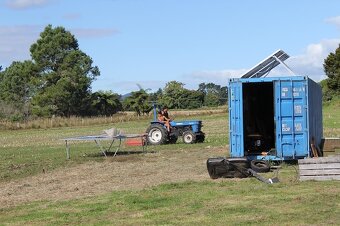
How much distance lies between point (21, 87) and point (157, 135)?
55.9 m

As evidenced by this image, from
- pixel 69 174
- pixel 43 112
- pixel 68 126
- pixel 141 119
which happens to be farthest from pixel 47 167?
pixel 43 112

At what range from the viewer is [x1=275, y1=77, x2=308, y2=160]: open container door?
19094 millimetres

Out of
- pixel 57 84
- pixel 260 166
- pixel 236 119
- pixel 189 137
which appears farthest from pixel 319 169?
pixel 57 84

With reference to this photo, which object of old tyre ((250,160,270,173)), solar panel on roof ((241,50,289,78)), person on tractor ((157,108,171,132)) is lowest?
old tyre ((250,160,270,173))

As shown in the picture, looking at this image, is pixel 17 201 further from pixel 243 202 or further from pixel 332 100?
pixel 332 100

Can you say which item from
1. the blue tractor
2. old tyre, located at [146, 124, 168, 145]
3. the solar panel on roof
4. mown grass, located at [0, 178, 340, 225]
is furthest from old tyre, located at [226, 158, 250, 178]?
old tyre, located at [146, 124, 168, 145]

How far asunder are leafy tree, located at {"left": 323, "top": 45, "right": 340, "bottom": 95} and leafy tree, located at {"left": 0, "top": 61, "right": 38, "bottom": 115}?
109 ft

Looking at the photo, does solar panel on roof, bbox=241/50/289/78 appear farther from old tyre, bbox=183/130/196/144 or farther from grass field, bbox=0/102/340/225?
old tyre, bbox=183/130/196/144

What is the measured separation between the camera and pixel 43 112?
74.8m

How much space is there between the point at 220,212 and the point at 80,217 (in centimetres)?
225

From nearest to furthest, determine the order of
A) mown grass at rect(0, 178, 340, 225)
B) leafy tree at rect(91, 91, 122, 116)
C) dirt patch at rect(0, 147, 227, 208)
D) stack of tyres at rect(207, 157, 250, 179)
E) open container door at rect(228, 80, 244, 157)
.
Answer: mown grass at rect(0, 178, 340, 225)
dirt patch at rect(0, 147, 227, 208)
stack of tyres at rect(207, 157, 250, 179)
open container door at rect(228, 80, 244, 157)
leafy tree at rect(91, 91, 122, 116)

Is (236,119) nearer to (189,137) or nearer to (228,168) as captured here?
(228,168)

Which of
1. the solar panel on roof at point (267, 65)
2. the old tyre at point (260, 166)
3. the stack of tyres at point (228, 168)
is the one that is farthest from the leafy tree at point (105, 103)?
the stack of tyres at point (228, 168)

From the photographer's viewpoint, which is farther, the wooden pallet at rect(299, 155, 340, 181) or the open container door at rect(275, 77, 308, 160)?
the open container door at rect(275, 77, 308, 160)
